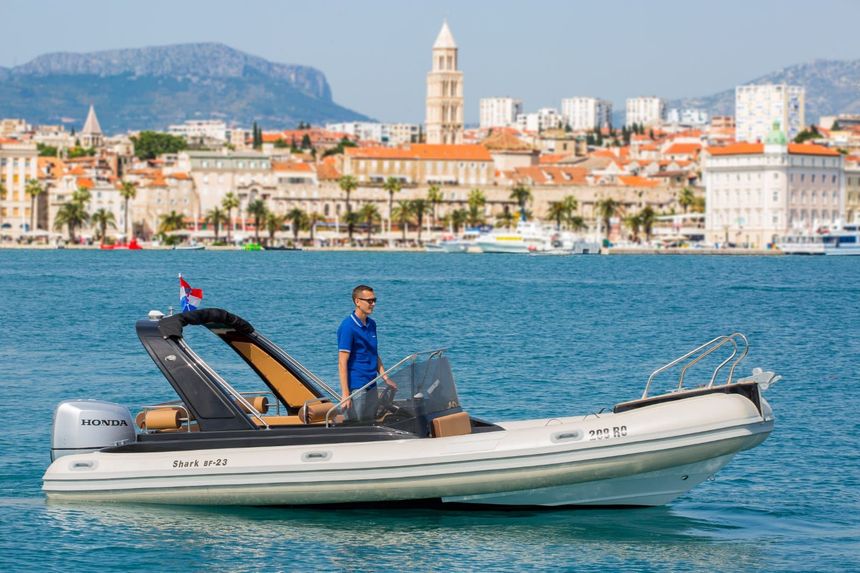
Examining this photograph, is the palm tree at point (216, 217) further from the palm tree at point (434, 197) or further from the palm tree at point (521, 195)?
the palm tree at point (521, 195)

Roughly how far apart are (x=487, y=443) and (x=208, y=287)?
59047 millimetres

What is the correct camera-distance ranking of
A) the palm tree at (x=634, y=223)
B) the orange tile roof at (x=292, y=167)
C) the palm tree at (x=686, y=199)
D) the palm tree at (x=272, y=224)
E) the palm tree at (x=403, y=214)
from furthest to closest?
the palm tree at (x=686, y=199) < the orange tile roof at (x=292, y=167) < the palm tree at (x=634, y=223) < the palm tree at (x=403, y=214) < the palm tree at (x=272, y=224)

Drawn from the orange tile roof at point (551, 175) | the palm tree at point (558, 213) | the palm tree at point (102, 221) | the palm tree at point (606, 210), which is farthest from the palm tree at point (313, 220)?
the palm tree at point (606, 210)

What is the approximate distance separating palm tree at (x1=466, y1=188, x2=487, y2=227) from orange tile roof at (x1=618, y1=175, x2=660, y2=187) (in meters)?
19.1

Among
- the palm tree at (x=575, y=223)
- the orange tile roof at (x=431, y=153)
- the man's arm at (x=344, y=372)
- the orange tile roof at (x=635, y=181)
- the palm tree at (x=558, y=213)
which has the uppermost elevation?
the orange tile roof at (x=431, y=153)

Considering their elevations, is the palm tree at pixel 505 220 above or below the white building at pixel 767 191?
below

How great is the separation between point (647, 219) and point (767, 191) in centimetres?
1347

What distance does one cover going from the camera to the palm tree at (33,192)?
17662cm

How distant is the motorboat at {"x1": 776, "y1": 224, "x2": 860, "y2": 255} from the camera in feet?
501

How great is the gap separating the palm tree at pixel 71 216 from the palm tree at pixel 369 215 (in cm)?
2923

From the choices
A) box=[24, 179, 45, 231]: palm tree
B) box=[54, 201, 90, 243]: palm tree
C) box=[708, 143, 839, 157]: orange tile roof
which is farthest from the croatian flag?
A: box=[24, 179, 45, 231]: palm tree

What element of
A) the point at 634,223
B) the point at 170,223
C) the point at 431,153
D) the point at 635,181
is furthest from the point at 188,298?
the point at 635,181

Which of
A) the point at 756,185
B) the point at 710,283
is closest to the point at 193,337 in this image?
the point at 710,283

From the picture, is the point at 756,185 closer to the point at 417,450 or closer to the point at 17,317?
the point at 17,317
